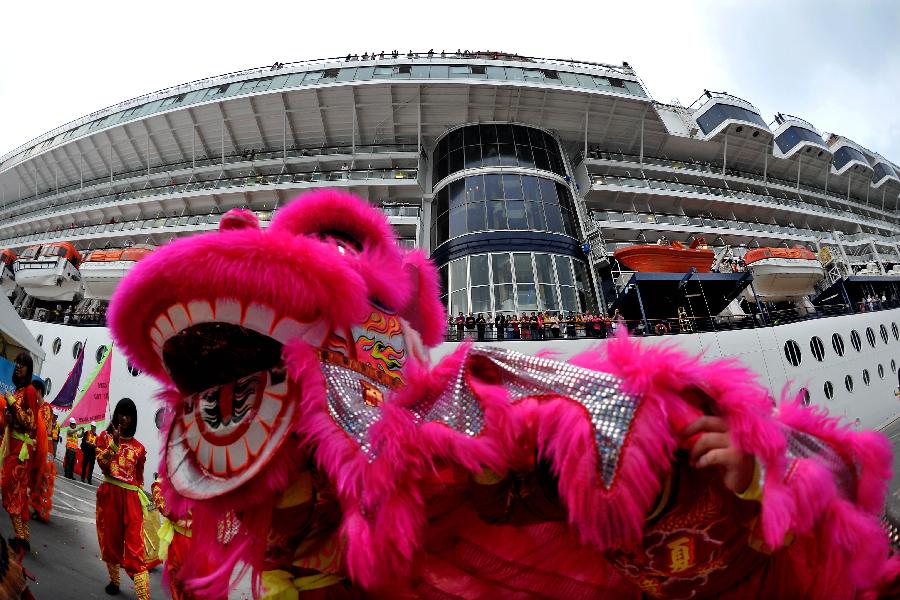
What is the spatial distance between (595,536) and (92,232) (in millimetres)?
27052

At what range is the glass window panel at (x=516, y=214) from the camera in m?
15.4

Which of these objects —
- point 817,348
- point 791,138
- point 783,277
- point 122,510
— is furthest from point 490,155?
point 791,138

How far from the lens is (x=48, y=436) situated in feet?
16.1

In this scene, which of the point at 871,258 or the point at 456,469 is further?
the point at 871,258

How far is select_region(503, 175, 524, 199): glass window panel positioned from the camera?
16141 millimetres

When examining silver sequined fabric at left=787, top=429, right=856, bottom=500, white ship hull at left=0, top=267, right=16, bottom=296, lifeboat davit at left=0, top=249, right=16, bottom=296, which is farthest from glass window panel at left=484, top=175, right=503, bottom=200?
white ship hull at left=0, top=267, right=16, bottom=296

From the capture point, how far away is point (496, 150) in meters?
17.7

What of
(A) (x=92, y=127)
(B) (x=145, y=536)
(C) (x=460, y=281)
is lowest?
(B) (x=145, y=536)

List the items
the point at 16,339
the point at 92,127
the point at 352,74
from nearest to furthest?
1. the point at 16,339
2. the point at 352,74
3. the point at 92,127

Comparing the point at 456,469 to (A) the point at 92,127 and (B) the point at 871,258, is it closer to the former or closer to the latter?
(B) the point at 871,258

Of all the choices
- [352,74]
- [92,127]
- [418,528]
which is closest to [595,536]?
[418,528]

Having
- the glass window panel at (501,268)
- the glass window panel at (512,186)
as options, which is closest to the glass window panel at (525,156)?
the glass window panel at (512,186)

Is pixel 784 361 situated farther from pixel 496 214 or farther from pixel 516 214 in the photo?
pixel 496 214

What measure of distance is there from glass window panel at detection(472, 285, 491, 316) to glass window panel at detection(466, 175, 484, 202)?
3.89 metres
